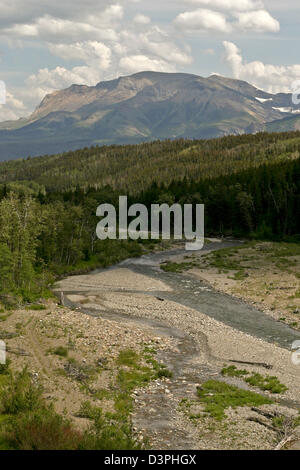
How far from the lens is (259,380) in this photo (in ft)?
115

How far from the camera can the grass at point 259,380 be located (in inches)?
1315

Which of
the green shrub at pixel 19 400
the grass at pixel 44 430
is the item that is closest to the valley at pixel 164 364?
the grass at pixel 44 430

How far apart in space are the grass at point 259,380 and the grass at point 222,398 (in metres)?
1.73

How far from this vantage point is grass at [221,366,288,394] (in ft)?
110

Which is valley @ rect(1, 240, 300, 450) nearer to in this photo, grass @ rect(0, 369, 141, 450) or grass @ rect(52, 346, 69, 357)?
grass @ rect(52, 346, 69, 357)

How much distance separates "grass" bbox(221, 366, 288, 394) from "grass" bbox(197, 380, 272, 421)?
1731 millimetres

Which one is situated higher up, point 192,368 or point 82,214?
point 82,214

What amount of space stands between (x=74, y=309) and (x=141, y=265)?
3667 centimetres

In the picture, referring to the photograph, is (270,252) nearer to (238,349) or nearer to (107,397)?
(238,349)

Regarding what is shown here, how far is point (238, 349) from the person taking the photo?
43.2 metres

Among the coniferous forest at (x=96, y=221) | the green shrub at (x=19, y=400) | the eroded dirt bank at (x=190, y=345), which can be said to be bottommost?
the eroded dirt bank at (x=190, y=345)

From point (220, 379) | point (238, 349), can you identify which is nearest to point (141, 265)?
point (238, 349)

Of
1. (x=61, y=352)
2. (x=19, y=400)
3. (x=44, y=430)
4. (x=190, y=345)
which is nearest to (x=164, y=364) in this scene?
(x=190, y=345)

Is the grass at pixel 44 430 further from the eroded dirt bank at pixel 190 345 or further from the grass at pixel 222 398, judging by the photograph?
the grass at pixel 222 398
